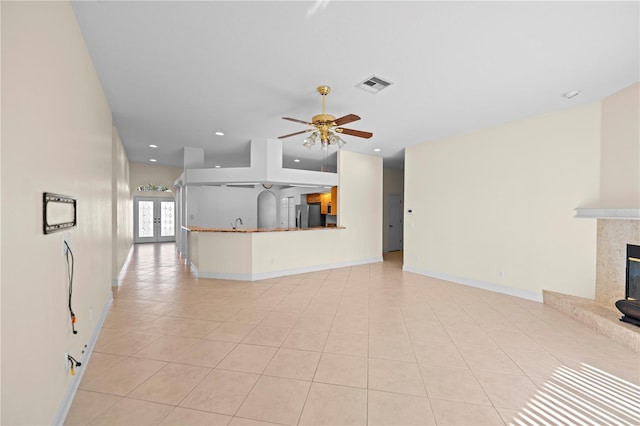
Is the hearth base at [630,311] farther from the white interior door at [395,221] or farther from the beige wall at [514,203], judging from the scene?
the white interior door at [395,221]

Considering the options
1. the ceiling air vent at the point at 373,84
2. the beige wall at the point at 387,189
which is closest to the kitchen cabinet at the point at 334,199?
the beige wall at the point at 387,189

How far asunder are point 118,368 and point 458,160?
6.11 metres

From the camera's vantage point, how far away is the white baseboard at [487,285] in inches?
174

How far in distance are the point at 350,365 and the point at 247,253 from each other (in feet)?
11.7

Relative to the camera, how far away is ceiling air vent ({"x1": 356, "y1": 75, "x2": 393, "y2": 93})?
10.2 ft

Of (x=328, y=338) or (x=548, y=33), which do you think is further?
(x=328, y=338)

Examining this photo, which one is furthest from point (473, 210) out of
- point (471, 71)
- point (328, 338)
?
point (328, 338)

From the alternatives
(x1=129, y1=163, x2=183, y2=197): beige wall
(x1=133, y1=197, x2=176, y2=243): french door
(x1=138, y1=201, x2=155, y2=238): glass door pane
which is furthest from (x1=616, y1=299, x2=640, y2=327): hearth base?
(x1=138, y1=201, x2=155, y2=238): glass door pane

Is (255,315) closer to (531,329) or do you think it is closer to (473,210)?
(531,329)

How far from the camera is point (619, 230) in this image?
11.5ft

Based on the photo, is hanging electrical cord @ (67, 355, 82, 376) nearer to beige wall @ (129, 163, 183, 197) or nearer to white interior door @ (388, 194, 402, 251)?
white interior door @ (388, 194, 402, 251)

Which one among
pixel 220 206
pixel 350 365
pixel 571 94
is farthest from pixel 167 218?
pixel 571 94

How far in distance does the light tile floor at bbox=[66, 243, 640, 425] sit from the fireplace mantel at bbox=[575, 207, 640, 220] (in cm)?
142

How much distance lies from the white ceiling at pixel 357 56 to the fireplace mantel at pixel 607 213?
1.53m
